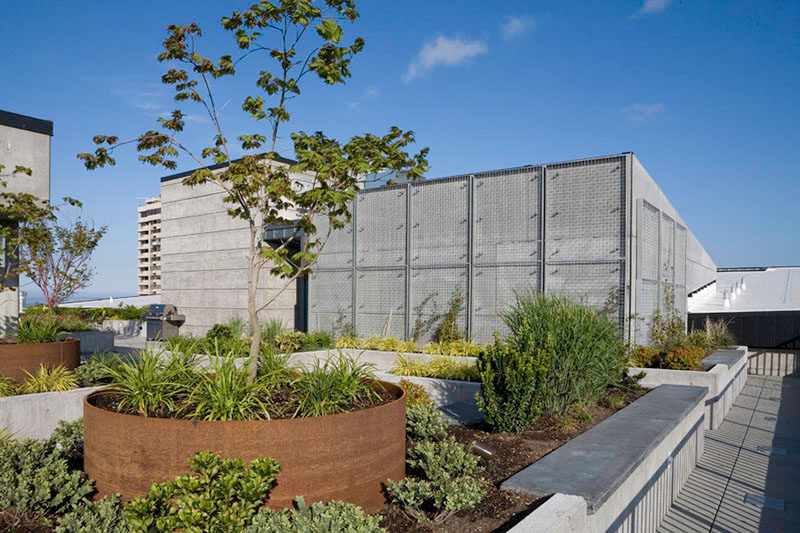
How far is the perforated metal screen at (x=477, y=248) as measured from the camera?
10.3 metres

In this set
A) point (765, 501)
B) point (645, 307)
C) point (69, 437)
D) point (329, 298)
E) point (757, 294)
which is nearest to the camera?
point (69, 437)

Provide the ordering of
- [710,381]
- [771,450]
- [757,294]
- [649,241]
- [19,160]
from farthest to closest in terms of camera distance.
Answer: [757,294] < [649,241] < [19,160] < [710,381] < [771,450]

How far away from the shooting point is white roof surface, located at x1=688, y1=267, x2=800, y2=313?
1584 cm

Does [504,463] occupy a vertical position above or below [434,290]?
below

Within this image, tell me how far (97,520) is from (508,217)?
974cm

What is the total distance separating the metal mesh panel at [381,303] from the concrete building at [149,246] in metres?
93.8

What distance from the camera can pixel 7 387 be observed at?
6.39m

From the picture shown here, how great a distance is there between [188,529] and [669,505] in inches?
176

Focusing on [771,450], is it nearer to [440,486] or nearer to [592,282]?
[592,282]

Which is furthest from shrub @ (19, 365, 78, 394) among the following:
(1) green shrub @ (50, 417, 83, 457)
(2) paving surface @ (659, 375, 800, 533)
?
→ (2) paving surface @ (659, 375, 800, 533)

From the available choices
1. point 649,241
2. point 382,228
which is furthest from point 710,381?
point 382,228

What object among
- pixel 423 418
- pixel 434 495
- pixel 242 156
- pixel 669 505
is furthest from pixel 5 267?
pixel 669 505

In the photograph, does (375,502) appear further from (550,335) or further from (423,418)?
(550,335)

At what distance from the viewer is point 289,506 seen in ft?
10.4
